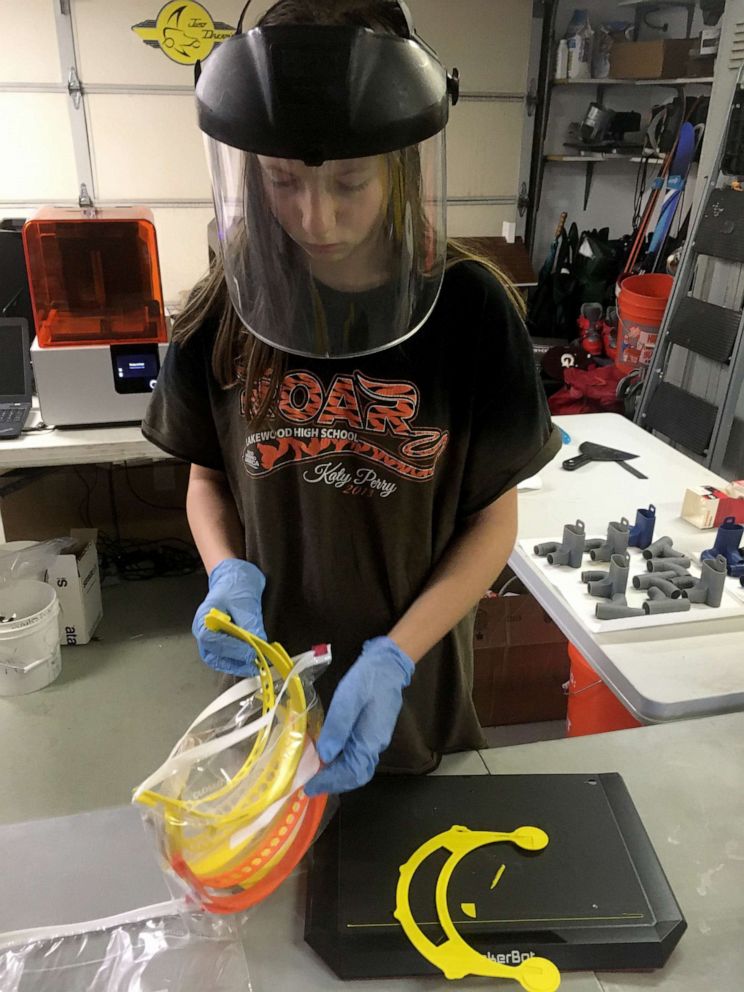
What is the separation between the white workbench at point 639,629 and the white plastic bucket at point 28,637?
138 centimetres

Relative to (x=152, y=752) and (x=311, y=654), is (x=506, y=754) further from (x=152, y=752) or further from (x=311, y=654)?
(x=152, y=752)

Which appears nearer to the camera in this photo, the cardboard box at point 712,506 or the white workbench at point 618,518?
the white workbench at point 618,518

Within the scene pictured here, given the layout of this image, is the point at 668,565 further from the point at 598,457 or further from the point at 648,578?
the point at 598,457

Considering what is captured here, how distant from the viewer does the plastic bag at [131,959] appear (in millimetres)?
674

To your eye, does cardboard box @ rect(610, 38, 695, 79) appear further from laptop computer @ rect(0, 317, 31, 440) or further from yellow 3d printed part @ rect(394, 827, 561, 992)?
yellow 3d printed part @ rect(394, 827, 561, 992)

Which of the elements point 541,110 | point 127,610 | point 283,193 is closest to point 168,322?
point 127,610

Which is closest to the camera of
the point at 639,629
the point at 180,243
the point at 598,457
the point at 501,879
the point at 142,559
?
the point at 501,879

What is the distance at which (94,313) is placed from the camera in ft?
6.72

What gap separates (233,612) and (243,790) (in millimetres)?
235

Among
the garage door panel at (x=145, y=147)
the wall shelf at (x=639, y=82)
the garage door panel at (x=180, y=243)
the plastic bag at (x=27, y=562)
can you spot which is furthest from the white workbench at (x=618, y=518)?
the garage door panel at (x=145, y=147)

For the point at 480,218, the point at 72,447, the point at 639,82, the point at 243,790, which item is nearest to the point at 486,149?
the point at 480,218

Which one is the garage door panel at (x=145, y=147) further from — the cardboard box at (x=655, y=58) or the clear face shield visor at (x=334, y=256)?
the clear face shield visor at (x=334, y=256)

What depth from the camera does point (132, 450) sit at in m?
2.03

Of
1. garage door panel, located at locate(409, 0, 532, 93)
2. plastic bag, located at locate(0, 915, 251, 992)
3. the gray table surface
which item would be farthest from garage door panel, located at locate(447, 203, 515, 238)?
plastic bag, located at locate(0, 915, 251, 992)
